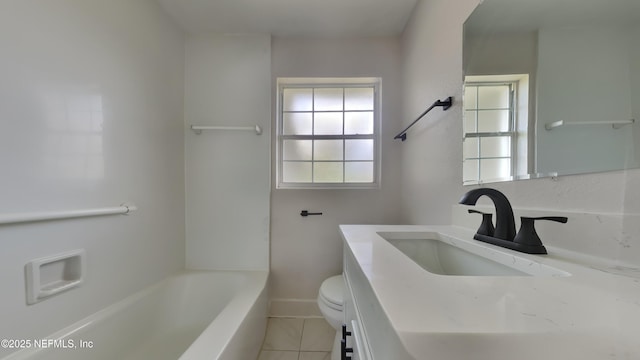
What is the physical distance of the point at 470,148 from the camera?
0.98 metres

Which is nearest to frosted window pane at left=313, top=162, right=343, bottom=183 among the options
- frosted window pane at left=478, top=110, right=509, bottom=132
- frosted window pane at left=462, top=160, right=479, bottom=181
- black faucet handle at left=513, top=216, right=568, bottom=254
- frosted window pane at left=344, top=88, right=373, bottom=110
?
frosted window pane at left=344, top=88, right=373, bottom=110

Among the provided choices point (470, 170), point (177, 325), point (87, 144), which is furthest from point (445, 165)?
point (177, 325)

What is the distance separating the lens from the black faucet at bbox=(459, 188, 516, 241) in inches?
26.0

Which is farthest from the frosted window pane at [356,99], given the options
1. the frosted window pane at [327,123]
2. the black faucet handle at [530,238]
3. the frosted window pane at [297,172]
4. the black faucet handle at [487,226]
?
the black faucet handle at [530,238]

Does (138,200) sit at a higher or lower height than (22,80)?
lower

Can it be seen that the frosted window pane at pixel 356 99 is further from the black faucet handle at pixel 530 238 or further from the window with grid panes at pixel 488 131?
the black faucet handle at pixel 530 238

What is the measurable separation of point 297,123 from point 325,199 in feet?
2.34

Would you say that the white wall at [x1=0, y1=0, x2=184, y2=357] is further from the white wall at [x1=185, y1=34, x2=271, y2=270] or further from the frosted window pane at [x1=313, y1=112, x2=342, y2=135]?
the frosted window pane at [x1=313, y1=112, x2=342, y2=135]

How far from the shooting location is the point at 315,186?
199 cm

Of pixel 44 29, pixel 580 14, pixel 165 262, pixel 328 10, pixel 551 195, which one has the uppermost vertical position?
pixel 328 10

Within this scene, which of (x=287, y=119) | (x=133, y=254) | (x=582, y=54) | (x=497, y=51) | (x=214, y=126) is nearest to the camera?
(x=582, y=54)

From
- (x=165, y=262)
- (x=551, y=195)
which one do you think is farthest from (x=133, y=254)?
(x=551, y=195)

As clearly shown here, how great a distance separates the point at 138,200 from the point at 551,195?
195 centimetres

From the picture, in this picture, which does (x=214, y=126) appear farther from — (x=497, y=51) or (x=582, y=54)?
(x=582, y=54)
